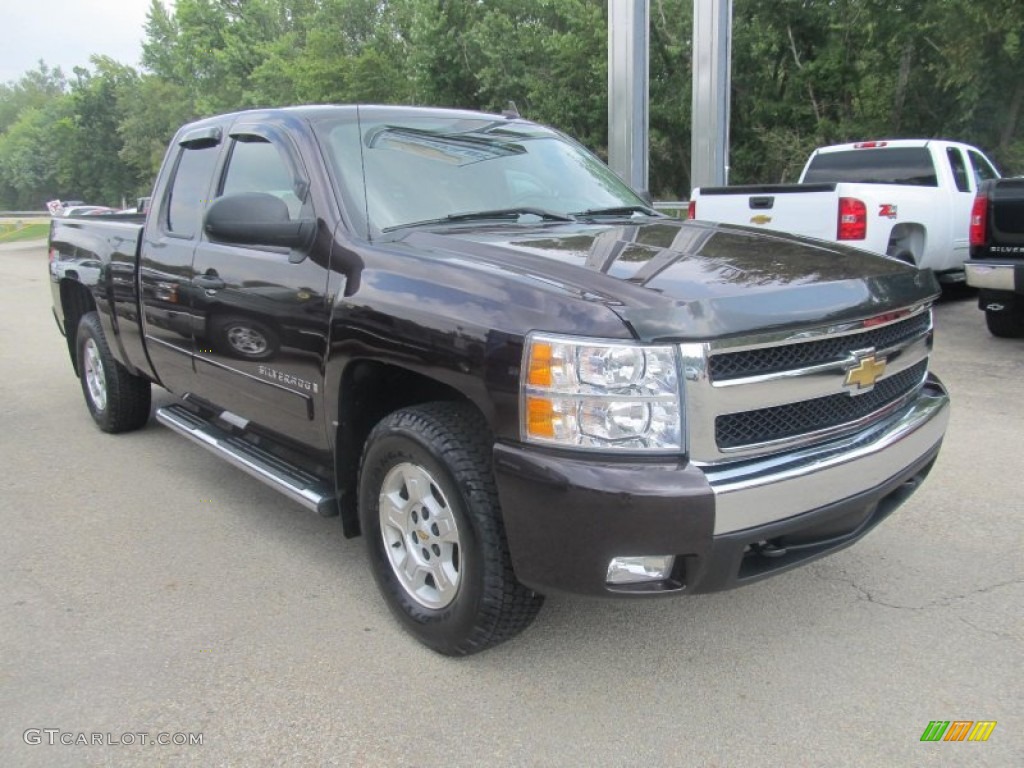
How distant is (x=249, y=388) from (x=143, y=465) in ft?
5.83

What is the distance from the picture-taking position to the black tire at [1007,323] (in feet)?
25.8

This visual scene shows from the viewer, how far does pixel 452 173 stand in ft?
11.8

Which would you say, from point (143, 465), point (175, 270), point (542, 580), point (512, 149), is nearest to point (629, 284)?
point (542, 580)

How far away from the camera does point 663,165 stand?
87.0 ft

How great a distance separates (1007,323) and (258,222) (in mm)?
7452

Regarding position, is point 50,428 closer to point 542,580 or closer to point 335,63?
point 542,580

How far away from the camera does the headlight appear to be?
2.30 m

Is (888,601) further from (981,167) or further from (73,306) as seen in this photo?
(981,167)

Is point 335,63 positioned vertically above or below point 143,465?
above

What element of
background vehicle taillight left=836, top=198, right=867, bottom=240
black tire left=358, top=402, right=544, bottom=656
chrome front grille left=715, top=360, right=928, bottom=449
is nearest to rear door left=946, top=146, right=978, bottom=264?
background vehicle taillight left=836, top=198, right=867, bottom=240

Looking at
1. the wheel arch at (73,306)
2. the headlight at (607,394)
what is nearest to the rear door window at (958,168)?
the headlight at (607,394)

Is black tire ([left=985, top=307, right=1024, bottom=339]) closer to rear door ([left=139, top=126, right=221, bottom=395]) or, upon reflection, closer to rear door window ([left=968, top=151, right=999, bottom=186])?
rear door window ([left=968, top=151, right=999, bottom=186])

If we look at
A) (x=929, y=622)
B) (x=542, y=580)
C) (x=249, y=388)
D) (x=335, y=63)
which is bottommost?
(x=929, y=622)

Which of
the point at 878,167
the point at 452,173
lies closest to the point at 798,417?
the point at 452,173
